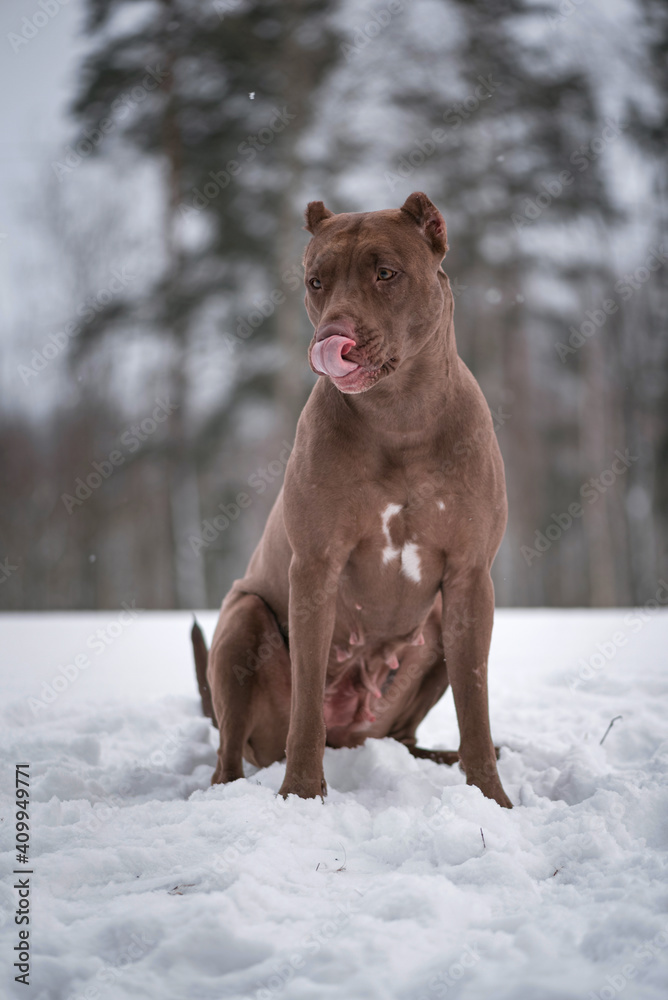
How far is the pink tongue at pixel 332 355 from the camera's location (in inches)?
91.3

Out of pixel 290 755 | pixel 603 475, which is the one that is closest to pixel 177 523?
pixel 603 475

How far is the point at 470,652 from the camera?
2824 mm

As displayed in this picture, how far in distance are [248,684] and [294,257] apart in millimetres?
10397

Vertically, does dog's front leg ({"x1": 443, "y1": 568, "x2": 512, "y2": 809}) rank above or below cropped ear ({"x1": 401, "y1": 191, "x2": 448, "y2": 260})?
below

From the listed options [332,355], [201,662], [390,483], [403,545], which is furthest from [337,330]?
[201,662]

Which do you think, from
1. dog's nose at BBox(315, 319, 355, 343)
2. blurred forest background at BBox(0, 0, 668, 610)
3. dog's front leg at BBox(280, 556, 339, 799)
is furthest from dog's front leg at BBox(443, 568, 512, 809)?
blurred forest background at BBox(0, 0, 668, 610)

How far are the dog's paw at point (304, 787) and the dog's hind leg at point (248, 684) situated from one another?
422 mm

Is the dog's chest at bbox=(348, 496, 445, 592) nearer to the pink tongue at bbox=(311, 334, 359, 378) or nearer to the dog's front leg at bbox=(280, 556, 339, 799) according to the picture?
the dog's front leg at bbox=(280, 556, 339, 799)

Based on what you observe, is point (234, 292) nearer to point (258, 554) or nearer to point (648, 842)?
point (258, 554)

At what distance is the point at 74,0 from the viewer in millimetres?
12273

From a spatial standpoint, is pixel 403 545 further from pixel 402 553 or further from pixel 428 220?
pixel 428 220

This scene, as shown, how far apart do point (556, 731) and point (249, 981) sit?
253cm

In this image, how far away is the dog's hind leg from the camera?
9.95 ft

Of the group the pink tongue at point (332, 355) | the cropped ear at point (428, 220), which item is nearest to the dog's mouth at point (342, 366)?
the pink tongue at point (332, 355)
